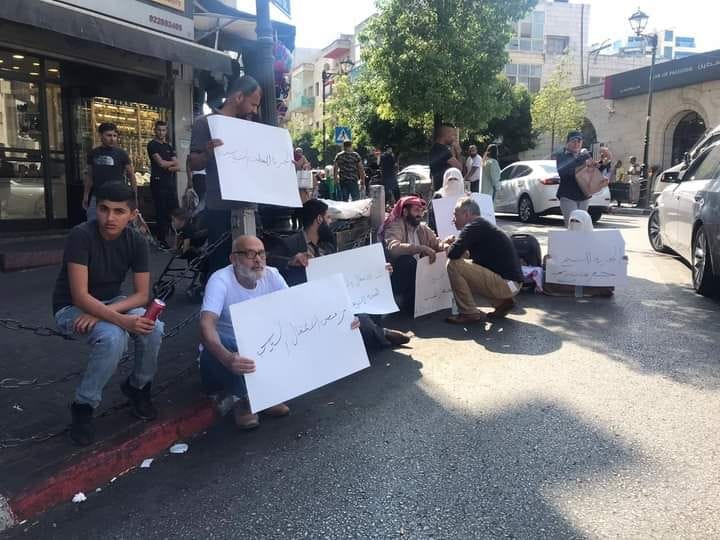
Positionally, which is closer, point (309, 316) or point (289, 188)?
point (309, 316)

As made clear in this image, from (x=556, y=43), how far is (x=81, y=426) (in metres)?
60.5

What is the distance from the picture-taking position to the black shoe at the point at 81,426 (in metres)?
3.16

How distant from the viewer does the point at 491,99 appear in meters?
15.3

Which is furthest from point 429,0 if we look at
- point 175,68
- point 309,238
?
point 309,238

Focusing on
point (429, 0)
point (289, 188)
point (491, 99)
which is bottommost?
point (289, 188)

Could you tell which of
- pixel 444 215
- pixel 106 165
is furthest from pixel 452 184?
pixel 106 165

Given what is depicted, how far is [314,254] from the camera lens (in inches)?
207

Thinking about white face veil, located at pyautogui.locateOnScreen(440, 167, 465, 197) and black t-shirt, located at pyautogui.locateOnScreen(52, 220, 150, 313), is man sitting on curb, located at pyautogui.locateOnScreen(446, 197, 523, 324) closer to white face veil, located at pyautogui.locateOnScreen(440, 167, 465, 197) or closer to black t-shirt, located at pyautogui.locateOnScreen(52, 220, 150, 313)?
white face veil, located at pyautogui.locateOnScreen(440, 167, 465, 197)

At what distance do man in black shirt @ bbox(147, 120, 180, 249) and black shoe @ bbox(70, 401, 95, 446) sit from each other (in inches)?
257

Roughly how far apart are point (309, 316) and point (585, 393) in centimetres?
200

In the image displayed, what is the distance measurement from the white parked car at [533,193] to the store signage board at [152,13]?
8337 millimetres

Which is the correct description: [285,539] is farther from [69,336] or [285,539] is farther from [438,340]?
[438,340]

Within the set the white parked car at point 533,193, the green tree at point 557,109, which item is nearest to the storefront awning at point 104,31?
the white parked car at point 533,193

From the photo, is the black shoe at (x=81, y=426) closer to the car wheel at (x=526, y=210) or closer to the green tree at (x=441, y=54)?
the green tree at (x=441, y=54)
